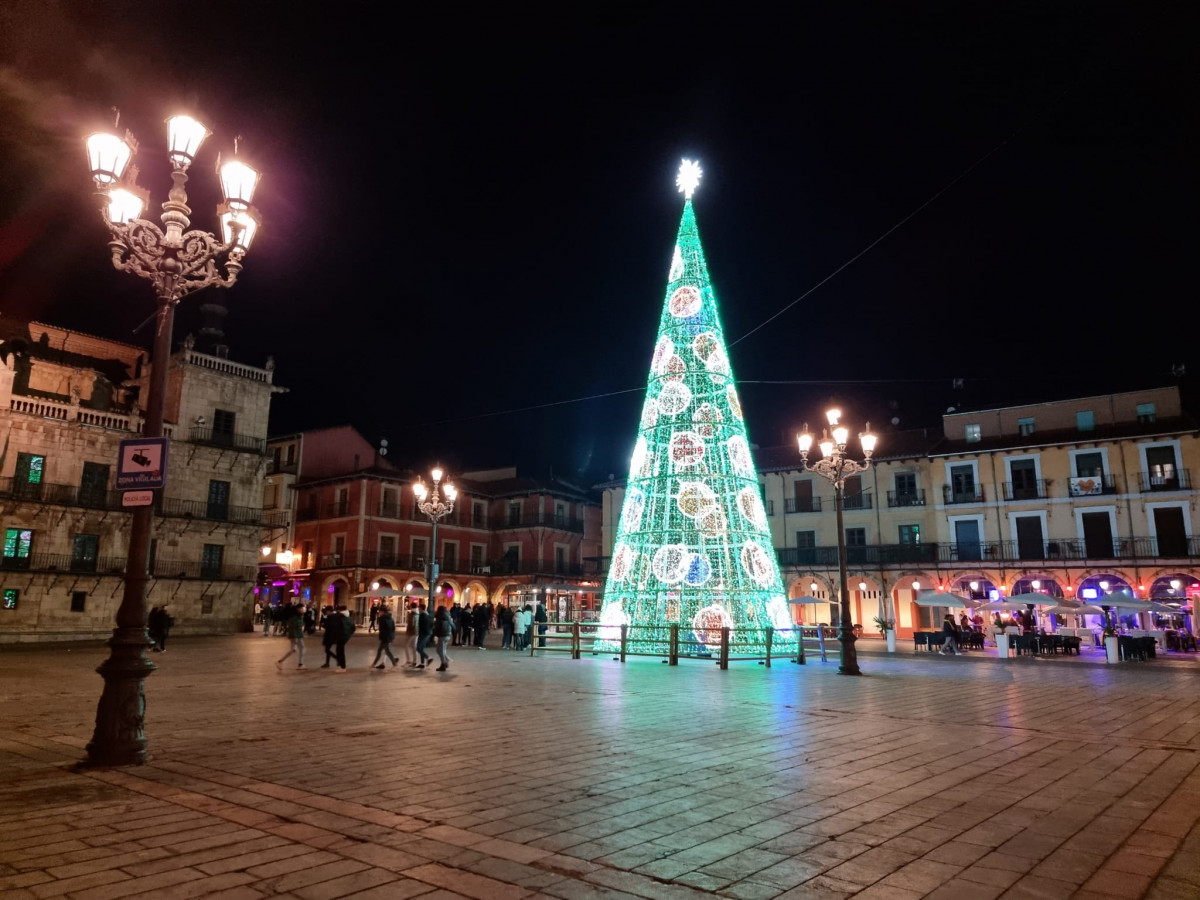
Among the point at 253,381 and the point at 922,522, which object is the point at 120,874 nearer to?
the point at 253,381

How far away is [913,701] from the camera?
1091cm

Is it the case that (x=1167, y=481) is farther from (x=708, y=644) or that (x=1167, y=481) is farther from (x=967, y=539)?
(x=708, y=644)

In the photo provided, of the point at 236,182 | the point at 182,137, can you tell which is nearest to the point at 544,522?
the point at 236,182

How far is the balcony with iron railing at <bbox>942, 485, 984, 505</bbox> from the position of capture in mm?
36750

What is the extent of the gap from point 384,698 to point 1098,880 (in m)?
8.92

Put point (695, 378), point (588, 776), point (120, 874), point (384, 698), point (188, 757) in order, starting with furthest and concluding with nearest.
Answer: point (695, 378) → point (384, 698) → point (188, 757) → point (588, 776) → point (120, 874)

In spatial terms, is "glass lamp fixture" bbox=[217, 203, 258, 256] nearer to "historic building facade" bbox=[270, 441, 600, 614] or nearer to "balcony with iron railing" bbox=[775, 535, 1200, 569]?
"historic building facade" bbox=[270, 441, 600, 614]

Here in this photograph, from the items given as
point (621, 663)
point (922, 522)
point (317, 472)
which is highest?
point (317, 472)

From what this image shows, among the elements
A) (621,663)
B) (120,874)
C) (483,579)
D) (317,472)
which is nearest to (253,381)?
(317,472)

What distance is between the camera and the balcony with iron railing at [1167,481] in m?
31.9

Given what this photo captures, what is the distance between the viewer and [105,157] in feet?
23.2

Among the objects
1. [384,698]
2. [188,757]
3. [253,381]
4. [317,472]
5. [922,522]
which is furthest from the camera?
[317,472]

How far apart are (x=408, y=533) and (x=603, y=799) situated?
41.8 m


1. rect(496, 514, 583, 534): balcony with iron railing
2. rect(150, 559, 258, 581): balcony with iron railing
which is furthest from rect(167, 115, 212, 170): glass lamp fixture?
rect(496, 514, 583, 534): balcony with iron railing
